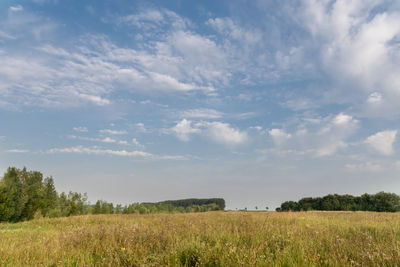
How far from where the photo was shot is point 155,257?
15.3 feet

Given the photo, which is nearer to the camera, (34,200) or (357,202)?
(34,200)

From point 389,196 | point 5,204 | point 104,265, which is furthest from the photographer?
point 389,196

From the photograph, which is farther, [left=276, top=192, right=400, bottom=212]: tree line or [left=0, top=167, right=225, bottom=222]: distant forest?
[left=276, top=192, right=400, bottom=212]: tree line

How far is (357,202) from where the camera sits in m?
45.2

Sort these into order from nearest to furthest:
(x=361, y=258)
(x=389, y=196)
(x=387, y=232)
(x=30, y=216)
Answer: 1. (x=361, y=258)
2. (x=387, y=232)
3. (x=30, y=216)
4. (x=389, y=196)

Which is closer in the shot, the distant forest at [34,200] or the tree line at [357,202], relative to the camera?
the distant forest at [34,200]

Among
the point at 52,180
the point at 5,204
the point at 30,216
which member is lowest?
the point at 30,216

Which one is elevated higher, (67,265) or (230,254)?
(230,254)

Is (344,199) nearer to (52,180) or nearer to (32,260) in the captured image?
(32,260)

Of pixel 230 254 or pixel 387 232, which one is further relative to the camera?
pixel 387 232

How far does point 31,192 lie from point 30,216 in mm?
3667

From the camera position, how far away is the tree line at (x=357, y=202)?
39375 millimetres

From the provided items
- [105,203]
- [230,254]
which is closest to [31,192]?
[105,203]

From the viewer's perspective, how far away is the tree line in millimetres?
39375
